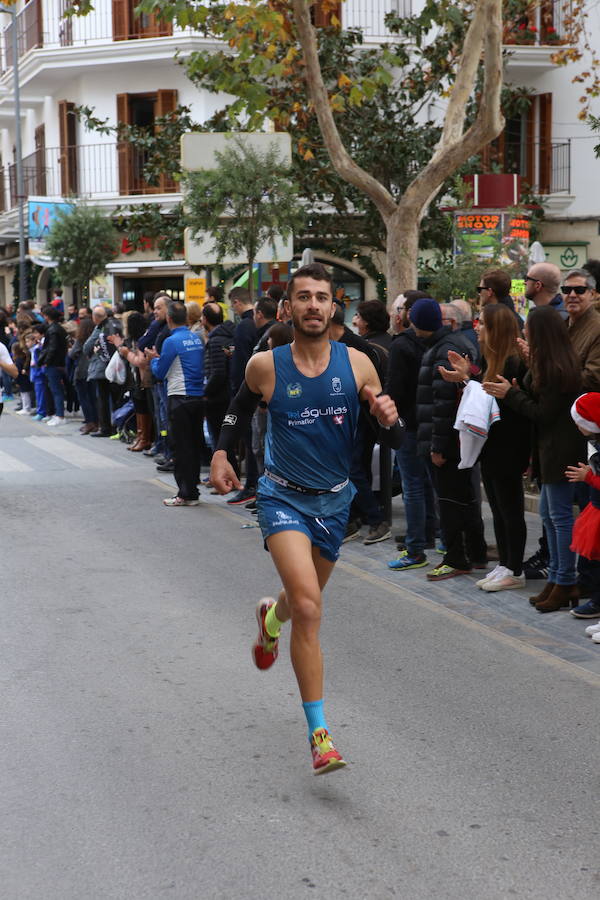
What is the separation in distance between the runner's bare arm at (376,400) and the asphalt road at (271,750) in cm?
129

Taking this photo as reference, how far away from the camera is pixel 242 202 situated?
16.6 m

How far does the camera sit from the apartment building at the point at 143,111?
30031 mm

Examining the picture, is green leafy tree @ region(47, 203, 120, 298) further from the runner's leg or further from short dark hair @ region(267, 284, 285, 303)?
the runner's leg

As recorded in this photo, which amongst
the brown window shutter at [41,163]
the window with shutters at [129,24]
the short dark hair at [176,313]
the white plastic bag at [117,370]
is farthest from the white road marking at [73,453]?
the brown window shutter at [41,163]

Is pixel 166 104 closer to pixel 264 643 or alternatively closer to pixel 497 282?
pixel 497 282

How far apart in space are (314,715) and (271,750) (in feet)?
1.24

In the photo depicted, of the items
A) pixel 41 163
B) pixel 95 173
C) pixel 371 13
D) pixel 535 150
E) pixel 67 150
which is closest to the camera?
pixel 371 13

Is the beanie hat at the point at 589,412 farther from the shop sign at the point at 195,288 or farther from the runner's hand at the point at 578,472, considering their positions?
the shop sign at the point at 195,288

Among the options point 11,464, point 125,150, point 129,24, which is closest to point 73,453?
point 11,464

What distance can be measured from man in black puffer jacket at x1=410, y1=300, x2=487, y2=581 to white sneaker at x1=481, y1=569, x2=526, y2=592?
0.47 metres

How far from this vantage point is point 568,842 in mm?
4348

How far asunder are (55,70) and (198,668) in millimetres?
28909

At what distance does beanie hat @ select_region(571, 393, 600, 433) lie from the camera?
23.3ft

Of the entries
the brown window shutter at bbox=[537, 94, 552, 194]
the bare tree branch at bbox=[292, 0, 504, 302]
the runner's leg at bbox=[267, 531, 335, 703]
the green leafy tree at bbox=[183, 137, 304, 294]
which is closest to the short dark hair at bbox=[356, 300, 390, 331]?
the bare tree branch at bbox=[292, 0, 504, 302]
